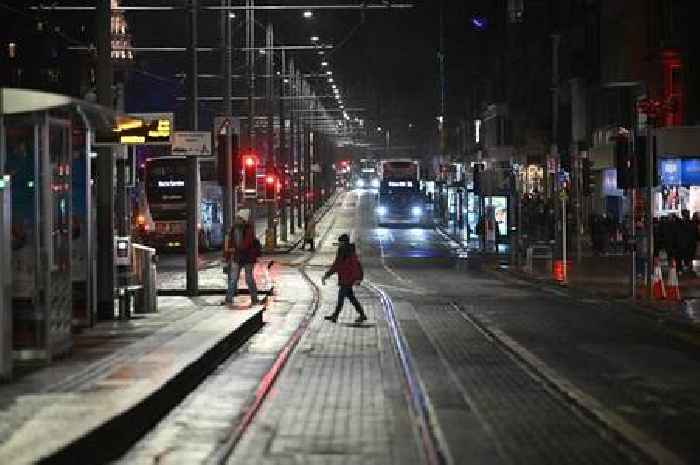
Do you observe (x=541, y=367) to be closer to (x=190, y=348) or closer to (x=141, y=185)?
(x=190, y=348)

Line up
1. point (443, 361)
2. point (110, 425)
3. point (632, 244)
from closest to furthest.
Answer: point (110, 425) < point (443, 361) < point (632, 244)

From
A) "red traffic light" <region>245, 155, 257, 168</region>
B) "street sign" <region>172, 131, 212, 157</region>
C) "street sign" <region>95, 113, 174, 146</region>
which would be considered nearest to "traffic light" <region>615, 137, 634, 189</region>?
"street sign" <region>172, 131, 212, 157</region>

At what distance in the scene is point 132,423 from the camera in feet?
38.1

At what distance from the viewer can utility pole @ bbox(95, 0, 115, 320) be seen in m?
21.9

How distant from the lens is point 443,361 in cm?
1847

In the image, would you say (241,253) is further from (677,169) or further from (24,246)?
(677,169)

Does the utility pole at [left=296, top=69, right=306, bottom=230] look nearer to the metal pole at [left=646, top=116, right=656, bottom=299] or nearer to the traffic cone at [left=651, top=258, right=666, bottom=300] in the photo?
the metal pole at [left=646, top=116, right=656, bottom=299]

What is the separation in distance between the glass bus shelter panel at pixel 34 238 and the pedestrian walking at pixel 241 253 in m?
11.0

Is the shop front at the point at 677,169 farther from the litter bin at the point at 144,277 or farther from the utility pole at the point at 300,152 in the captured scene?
the utility pole at the point at 300,152

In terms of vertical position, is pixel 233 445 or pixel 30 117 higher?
pixel 30 117

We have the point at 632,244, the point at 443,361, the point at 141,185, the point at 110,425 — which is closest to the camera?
the point at 110,425

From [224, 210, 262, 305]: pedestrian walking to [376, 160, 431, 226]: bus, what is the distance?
66166 millimetres

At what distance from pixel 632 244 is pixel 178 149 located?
10803 millimetres

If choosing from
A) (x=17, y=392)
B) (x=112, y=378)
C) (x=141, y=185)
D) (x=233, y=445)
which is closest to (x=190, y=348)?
(x=112, y=378)
